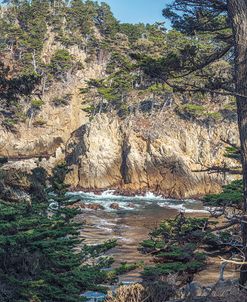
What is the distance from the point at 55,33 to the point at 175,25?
69072 millimetres

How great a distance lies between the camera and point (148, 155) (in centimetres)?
4553

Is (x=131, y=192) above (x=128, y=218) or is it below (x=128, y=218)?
above

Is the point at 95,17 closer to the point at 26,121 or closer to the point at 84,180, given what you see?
the point at 26,121

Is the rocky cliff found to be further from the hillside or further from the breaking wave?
the breaking wave

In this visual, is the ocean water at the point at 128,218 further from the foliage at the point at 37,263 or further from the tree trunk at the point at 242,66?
the tree trunk at the point at 242,66

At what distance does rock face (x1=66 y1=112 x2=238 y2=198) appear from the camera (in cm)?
4356

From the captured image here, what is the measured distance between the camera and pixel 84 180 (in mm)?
45688

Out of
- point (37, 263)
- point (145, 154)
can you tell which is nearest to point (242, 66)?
point (37, 263)

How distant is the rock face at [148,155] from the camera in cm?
4356

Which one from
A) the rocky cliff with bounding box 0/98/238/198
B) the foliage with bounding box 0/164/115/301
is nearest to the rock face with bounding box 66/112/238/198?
the rocky cliff with bounding box 0/98/238/198

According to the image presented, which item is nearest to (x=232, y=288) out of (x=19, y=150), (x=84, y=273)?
(x=84, y=273)

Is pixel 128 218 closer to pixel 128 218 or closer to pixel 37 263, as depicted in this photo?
pixel 128 218

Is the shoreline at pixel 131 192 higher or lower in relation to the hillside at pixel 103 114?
lower

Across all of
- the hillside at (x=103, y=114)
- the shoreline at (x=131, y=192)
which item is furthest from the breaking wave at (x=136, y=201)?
Result: the hillside at (x=103, y=114)
